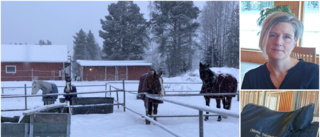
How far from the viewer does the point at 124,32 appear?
1944 cm

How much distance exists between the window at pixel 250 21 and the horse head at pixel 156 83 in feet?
9.37

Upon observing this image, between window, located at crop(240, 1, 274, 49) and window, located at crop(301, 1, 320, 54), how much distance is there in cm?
20

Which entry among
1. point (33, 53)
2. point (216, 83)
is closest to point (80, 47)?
point (33, 53)

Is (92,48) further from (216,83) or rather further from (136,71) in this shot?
(216,83)

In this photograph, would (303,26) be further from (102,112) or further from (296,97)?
(102,112)

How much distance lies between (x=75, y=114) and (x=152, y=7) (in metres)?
13.0

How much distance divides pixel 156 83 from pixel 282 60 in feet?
9.83

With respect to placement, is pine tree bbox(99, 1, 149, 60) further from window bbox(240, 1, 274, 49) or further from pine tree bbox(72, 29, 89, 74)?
window bbox(240, 1, 274, 49)

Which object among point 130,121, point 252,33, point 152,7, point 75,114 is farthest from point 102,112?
point 152,7

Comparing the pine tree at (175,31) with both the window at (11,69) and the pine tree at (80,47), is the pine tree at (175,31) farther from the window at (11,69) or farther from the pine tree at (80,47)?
the pine tree at (80,47)

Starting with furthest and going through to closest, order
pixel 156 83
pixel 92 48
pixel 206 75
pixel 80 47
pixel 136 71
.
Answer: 1. pixel 92 48
2. pixel 80 47
3. pixel 136 71
4. pixel 206 75
5. pixel 156 83

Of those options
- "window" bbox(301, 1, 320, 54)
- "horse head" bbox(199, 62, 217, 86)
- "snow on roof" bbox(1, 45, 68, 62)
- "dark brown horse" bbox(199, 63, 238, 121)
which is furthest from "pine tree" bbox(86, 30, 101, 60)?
"window" bbox(301, 1, 320, 54)

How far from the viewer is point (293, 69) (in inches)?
69.8

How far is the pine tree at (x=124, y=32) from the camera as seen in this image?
62.8ft
